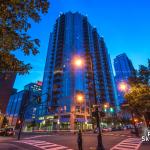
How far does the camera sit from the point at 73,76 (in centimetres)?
7156

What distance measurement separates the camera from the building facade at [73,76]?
64.8 meters

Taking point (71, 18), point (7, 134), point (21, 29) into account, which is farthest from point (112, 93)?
point (21, 29)

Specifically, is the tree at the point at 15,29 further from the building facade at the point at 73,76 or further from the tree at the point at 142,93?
the building facade at the point at 73,76

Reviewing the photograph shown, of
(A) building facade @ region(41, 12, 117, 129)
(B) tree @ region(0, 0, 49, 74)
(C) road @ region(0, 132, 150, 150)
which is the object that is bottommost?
(C) road @ region(0, 132, 150, 150)

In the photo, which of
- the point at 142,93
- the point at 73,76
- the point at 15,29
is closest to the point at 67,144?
the point at 142,93

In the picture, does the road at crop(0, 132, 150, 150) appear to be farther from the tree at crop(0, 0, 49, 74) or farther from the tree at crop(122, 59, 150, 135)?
the tree at crop(0, 0, 49, 74)

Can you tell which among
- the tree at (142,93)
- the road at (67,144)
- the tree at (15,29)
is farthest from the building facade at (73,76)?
the tree at (15,29)

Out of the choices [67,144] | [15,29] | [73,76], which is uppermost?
[73,76]

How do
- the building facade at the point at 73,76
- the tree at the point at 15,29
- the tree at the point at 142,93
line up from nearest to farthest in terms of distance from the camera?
the tree at the point at 15,29, the tree at the point at 142,93, the building facade at the point at 73,76

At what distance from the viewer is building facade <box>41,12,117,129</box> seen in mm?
64750

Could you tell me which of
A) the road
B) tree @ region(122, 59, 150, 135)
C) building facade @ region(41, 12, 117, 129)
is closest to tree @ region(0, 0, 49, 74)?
the road

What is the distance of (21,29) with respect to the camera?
5.85 m

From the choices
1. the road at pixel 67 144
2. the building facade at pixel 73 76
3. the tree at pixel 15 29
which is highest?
the building facade at pixel 73 76

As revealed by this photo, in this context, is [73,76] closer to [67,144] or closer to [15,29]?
[67,144]
